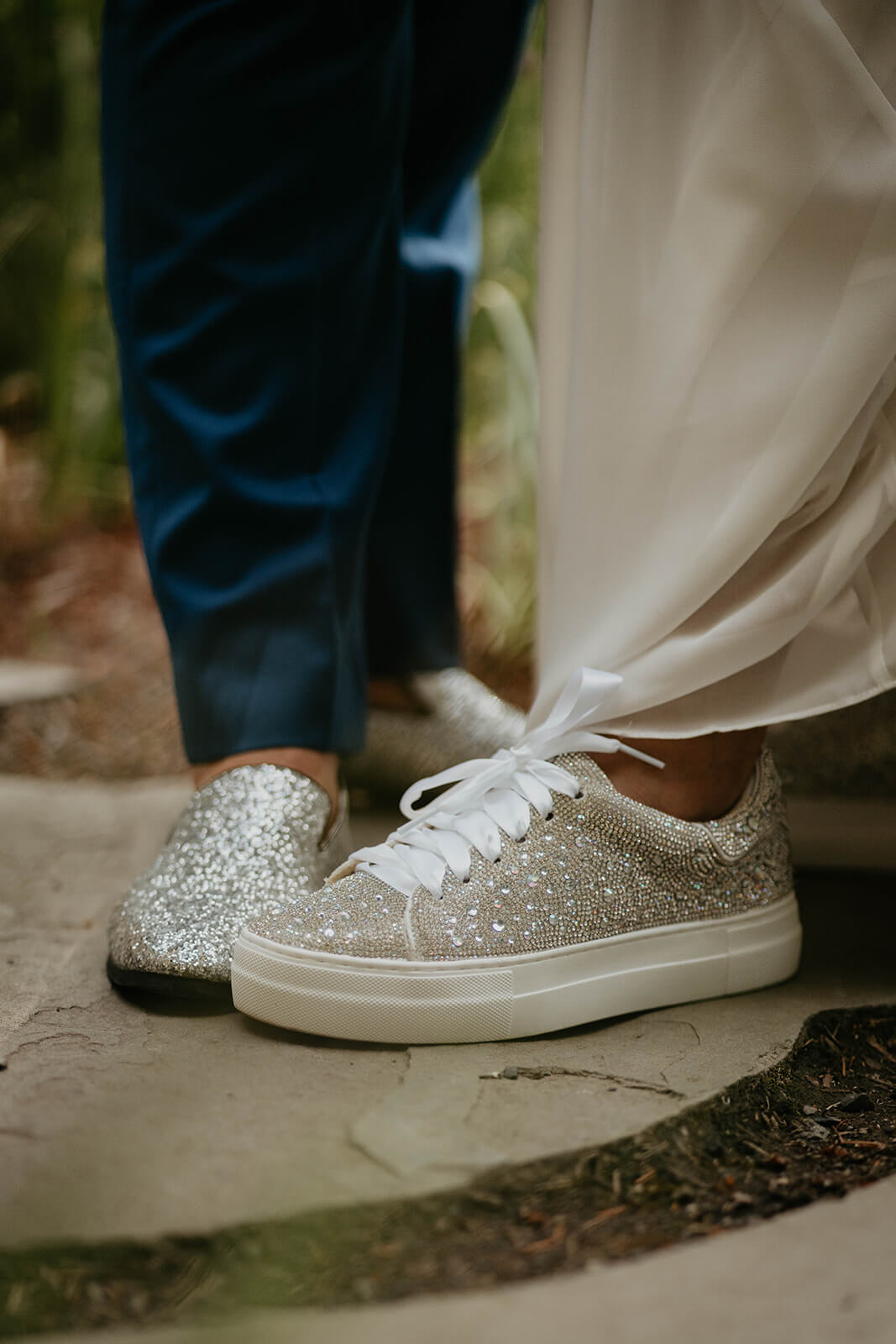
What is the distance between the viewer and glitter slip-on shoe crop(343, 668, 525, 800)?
1.32 m

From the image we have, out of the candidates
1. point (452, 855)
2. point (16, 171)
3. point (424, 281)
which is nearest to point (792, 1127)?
point (452, 855)

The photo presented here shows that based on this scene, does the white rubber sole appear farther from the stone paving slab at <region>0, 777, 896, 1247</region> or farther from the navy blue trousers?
the navy blue trousers

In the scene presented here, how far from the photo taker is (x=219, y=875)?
2.91ft

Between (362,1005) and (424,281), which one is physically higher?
(424,281)

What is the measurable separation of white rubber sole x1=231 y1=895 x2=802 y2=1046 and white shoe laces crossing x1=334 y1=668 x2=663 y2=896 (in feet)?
0.21

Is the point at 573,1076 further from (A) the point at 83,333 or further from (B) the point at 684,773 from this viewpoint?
(A) the point at 83,333

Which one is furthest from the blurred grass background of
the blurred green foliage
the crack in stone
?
the crack in stone

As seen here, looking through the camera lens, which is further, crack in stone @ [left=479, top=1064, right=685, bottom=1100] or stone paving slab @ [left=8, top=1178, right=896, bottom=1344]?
crack in stone @ [left=479, top=1064, right=685, bottom=1100]

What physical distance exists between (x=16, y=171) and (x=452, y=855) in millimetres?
2166

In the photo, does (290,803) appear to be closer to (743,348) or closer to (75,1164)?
(75,1164)

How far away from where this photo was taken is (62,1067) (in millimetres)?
725

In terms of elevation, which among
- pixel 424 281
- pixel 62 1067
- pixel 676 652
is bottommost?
pixel 62 1067

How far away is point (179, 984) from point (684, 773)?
39 centimetres

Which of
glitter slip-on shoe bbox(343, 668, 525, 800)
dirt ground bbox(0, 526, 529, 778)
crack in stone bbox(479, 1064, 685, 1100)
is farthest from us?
dirt ground bbox(0, 526, 529, 778)
